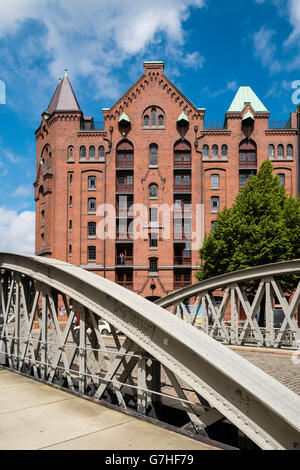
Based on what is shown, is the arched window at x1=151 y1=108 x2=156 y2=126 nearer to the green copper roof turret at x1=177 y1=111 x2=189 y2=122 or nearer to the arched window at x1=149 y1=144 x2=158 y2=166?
the arched window at x1=149 y1=144 x2=158 y2=166

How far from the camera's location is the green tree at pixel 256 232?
2358 cm

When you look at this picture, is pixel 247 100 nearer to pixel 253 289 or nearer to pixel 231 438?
pixel 253 289

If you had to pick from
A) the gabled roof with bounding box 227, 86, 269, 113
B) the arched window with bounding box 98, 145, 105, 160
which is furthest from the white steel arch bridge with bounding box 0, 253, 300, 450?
the gabled roof with bounding box 227, 86, 269, 113

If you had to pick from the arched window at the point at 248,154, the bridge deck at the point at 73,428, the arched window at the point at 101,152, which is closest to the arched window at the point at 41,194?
the arched window at the point at 101,152

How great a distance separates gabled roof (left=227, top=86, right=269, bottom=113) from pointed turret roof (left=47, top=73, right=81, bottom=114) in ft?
54.6

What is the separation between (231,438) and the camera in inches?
203

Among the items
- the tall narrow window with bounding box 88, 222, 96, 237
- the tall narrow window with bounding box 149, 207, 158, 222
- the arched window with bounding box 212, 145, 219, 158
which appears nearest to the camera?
the tall narrow window with bounding box 149, 207, 158, 222

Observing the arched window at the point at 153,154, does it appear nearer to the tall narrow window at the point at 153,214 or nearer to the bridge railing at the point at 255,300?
the tall narrow window at the point at 153,214

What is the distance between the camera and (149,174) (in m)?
38.5

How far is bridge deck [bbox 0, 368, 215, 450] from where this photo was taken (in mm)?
4488

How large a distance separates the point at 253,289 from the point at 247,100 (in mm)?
25106

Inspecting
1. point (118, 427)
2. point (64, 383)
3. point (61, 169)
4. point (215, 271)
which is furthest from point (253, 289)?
point (61, 169)

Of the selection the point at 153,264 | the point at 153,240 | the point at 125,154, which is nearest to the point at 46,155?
the point at 125,154

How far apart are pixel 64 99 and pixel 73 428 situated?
40697 mm
